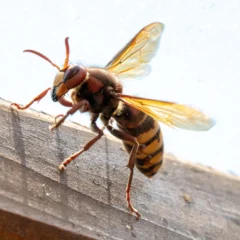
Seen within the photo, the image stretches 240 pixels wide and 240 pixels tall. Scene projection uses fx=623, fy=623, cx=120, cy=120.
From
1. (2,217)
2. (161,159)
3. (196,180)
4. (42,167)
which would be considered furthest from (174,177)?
(2,217)

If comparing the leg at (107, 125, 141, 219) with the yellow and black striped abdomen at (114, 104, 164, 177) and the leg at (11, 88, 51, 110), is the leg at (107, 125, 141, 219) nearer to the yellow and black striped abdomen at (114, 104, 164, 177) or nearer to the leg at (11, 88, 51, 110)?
the yellow and black striped abdomen at (114, 104, 164, 177)

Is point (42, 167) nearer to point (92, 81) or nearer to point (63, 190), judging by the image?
point (63, 190)

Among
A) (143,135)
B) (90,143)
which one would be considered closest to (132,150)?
(143,135)

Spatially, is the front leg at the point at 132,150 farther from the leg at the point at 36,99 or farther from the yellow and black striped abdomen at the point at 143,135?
the leg at the point at 36,99

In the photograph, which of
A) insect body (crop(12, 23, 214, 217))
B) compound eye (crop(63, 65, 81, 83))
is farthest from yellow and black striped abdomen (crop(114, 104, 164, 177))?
compound eye (crop(63, 65, 81, 83))

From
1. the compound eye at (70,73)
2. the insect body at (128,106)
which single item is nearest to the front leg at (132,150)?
the insect body at (128,106)

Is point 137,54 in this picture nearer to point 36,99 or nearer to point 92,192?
point 36,99

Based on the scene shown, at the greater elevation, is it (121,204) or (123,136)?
(121,204)

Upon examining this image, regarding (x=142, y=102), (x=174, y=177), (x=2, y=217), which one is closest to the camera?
(x=2, y=217)
